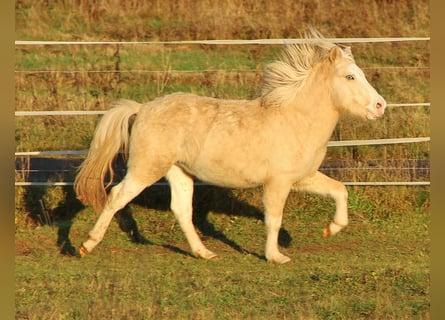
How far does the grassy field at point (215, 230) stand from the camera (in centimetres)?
556

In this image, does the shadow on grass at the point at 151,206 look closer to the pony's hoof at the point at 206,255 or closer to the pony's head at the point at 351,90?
the pony's hoof at the point at 206,255

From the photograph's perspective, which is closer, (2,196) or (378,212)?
(2,196)

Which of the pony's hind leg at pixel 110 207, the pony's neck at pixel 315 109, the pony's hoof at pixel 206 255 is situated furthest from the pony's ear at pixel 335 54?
the pony's hoof at pixel 206 255

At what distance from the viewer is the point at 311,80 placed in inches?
268

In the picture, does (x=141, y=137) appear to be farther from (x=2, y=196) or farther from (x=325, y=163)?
(x=2, y=196)

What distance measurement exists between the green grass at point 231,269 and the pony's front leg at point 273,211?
0.10 meters

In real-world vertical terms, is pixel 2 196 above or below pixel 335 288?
above

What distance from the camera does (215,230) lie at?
25.7ft

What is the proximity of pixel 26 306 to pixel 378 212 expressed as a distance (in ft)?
12.4

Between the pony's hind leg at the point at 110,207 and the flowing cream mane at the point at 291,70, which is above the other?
the flowing cream mane at the point at 291,70

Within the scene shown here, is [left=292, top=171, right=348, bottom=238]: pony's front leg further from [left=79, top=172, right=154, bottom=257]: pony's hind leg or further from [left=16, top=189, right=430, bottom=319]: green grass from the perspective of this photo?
[left=79, top=172, right=154, bottom=257]: pony's hind leg

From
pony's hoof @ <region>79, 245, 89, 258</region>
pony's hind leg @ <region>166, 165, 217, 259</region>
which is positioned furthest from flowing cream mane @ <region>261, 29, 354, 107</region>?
pony's hoof @ <region>79, 245, 89, 258</region>

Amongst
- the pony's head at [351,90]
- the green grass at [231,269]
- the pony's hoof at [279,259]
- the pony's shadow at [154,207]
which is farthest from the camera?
the pony's shadow at [154,207]

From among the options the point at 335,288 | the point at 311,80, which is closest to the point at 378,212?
the point at 311,80
